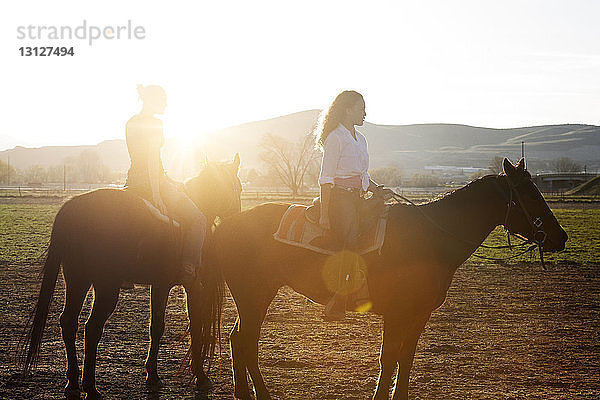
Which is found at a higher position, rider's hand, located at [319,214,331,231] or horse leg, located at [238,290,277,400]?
rider's hand, located at [319,214,331,231]

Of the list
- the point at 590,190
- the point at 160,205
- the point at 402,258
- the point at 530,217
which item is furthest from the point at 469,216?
the point at 590,190

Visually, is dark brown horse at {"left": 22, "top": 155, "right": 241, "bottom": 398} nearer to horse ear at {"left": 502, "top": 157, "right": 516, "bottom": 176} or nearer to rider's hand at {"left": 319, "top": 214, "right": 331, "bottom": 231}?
rider's hand at {"left": 319, "top": 214, "right": 331, "bottom": 231}

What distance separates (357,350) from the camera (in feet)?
27.6

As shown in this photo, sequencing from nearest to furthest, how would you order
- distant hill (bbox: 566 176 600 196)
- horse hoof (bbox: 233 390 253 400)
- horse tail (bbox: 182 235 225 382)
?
1. horse hoof (bbox: 233 390 253 400)
2. horse tail (bbox: 182 235 225 382)
3. distant hill (bbox: 566 176 600 196)

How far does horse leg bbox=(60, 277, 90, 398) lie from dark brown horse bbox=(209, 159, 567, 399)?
5.28 ft

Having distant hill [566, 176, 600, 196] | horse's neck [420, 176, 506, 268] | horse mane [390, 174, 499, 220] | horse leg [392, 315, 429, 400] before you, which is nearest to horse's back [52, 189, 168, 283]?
horse mane [390, 174, 499, 220]

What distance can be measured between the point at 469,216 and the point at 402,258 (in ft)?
3.02

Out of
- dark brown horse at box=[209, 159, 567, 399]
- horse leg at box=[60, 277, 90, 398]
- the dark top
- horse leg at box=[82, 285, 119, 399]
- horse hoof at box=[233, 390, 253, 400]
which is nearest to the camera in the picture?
dark brown horse at box=[209, 159, 567, 399]

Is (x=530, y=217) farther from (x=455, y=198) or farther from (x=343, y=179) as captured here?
(x=343, y=179)

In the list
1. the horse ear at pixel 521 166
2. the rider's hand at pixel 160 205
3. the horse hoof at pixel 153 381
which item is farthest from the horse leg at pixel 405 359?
the rider's hand at pixel 160 205

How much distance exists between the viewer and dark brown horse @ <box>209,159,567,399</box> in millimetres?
5988

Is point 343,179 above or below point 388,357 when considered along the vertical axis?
above

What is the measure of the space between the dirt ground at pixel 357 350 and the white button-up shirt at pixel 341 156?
8.17 feet

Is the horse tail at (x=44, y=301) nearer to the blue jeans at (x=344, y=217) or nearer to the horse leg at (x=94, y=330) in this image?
the horse leg at (x=94, y=330)
